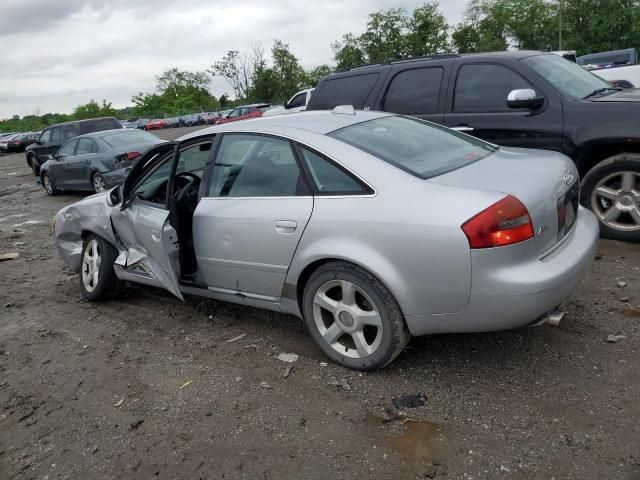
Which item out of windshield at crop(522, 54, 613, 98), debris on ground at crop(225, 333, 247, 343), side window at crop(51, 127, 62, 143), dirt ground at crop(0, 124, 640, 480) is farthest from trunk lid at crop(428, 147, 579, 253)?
side window at crop(51, 127, 62, 143)

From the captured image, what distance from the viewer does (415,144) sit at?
3.65 metres

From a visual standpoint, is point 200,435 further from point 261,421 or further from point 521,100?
point 521,100

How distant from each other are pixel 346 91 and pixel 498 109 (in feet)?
6.21

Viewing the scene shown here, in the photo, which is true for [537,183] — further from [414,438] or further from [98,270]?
[98,270]

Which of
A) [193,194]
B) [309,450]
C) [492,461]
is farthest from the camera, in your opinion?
[193,194]

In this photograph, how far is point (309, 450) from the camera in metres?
2.76

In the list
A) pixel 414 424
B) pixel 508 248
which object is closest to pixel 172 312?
pixel 414 424

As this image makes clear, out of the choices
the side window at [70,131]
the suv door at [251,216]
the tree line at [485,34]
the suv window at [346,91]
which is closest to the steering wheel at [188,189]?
the suv door at [251,216]

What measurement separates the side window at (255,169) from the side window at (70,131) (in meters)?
14.5

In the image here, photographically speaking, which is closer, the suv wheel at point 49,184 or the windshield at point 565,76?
the windshield at point 565,76

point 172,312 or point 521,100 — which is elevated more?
point 521,100

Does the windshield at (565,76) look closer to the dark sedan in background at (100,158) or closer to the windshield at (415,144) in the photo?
the windshield at (415,144)

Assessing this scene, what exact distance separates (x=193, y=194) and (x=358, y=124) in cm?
141

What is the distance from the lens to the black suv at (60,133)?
1623 centimetres
